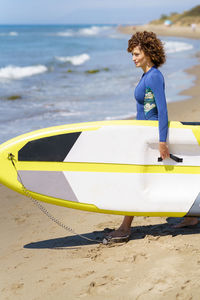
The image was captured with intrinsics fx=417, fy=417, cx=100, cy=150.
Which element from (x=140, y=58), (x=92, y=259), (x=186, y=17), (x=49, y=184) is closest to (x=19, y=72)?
(x=49, y=184)

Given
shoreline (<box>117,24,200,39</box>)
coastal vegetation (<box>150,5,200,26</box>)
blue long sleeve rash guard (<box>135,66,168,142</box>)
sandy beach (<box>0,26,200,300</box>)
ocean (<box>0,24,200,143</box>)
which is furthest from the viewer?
coastal vegetation (<box>150,5,200,26</box>)

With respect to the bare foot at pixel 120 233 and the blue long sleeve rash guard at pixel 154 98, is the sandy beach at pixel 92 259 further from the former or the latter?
the blue long sleeve rash guard at pixel 154 98

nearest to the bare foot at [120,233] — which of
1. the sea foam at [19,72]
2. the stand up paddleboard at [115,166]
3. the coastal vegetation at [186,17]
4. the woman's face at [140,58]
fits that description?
the stand up paddleboard at [115,166]

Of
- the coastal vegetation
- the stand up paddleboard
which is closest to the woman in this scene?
the stand up paddleboard

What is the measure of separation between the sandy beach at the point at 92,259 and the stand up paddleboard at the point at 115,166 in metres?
0.29

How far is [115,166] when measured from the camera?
3.18m

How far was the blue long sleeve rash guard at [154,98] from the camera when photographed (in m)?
2.94

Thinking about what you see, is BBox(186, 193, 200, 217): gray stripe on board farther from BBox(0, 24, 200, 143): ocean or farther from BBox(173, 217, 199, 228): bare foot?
BBox(0, 24, 200, 143): ocean

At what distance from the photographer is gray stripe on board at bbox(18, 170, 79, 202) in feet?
10.6

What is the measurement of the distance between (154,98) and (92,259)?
124 cm

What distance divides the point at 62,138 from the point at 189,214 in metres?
1.14

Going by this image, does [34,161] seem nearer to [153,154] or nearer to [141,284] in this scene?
[153,154]

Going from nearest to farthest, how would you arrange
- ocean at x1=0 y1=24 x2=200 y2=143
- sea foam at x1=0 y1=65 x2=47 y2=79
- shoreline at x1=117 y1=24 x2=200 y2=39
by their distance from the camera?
ocean at x1=0 y1=24 x2=200 y2=143 → sea foam at x1=0 y1=65 x2=47 y2=79 → shoreline at x1=117 y1=24 x2=200 y2=39

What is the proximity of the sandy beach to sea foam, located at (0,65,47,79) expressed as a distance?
40.2 feet
